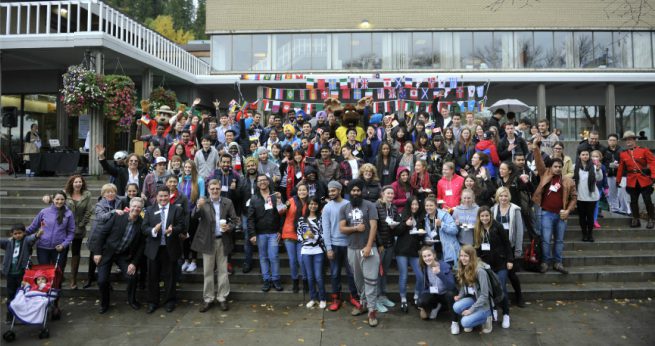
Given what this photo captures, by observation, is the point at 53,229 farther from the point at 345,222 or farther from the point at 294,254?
the point at 345,222

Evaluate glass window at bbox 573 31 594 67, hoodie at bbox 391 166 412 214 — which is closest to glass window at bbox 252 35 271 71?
glass window at bbox 573 31 594 67

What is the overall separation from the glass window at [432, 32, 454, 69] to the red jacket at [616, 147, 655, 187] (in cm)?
1224

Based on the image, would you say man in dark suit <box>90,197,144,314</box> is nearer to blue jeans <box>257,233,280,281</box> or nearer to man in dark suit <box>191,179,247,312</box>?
man in dark suit <box>191,179,247,312</box>

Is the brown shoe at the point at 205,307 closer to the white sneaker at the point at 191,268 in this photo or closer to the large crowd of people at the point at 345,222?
the large crowd of people at the point at 345,222

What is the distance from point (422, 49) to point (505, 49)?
3946mm

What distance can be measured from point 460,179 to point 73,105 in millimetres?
9978

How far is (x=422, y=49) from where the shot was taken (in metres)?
20.2

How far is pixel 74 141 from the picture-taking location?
1677 centimetres

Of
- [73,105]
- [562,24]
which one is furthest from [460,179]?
[562,24]

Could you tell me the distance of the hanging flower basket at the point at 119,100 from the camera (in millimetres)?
11320

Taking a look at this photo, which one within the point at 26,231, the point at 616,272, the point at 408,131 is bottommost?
the point at 616,272

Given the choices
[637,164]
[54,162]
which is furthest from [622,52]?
[54,162]

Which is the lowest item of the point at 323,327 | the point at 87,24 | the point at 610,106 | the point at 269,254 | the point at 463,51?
the point at 323,327

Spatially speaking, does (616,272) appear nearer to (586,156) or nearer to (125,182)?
(586,156)
